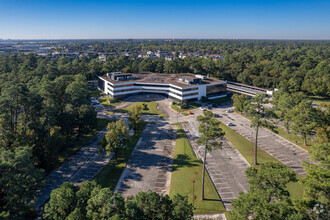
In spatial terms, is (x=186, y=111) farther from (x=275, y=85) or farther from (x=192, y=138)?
(x=275, y=85)

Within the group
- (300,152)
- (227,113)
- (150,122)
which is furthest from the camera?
(227,113)

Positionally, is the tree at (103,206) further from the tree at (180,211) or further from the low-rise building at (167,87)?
the low-rise building at (167,87)

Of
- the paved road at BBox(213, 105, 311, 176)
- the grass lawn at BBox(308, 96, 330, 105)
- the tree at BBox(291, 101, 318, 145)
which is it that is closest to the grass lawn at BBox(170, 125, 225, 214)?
the paved road at BBox(213, 105, 311, 176)

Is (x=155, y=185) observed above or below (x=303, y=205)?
below

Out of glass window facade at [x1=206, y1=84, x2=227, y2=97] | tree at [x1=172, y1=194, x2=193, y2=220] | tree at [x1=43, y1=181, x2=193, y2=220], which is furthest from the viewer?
glass window facade at [x1=206, y1=84, x2=227, y2=97]

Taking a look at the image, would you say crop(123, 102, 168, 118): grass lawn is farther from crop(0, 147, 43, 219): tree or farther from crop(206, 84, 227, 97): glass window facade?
crop(0, 147, 43, 219): tree

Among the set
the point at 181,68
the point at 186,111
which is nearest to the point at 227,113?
the point at 186,111

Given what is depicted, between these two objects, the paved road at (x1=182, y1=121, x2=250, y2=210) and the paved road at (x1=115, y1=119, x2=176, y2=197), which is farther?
the paved road at (x1=115, y1=119, x2=176, y2=197)
